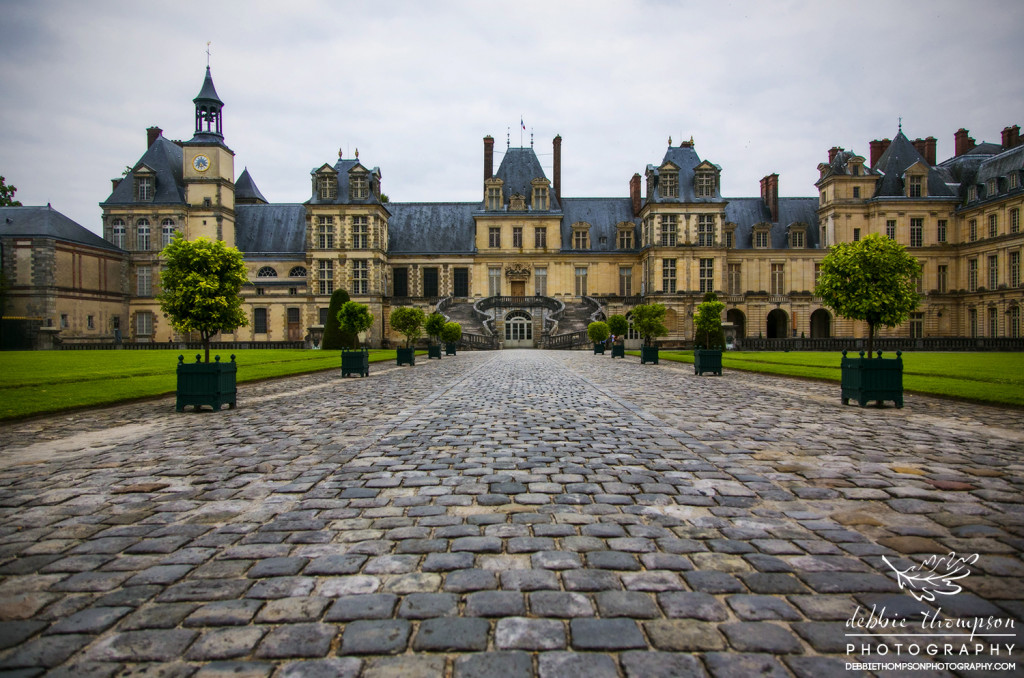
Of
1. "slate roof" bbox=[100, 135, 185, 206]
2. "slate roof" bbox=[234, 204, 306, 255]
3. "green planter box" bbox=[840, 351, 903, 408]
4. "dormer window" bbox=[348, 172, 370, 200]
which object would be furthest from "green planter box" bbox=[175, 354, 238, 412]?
"slate roof" bbox=[100, 135, 185, 206]

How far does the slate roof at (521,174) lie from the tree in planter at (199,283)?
4186 centimetres

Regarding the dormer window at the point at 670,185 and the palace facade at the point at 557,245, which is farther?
the dormer window at the point at 670,185

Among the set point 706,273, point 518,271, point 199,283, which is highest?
point 518,271

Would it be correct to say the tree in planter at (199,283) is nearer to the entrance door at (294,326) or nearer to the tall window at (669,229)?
the entrance door at (294,326)

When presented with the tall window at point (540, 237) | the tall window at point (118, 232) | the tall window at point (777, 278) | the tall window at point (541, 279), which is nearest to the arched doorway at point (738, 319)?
the tall window at point (777, 278)

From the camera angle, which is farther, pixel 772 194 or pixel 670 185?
pixel 772 194

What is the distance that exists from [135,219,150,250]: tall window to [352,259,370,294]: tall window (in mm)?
17855

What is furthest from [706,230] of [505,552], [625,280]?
[505,552]

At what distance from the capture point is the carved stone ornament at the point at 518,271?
5209cm

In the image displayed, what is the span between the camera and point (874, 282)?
15.8 m

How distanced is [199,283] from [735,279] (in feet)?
156

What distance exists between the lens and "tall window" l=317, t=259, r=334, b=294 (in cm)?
4881

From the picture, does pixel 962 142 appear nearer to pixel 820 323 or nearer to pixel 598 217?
pixel 820 323

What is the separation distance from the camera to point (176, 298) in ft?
41.2
